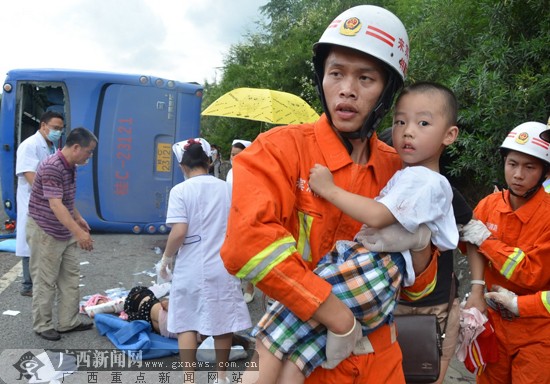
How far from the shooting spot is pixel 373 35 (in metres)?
1.59

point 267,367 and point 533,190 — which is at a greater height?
point 533,190

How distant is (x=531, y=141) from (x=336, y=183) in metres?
1.72

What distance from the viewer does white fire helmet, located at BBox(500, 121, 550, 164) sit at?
2.71 m

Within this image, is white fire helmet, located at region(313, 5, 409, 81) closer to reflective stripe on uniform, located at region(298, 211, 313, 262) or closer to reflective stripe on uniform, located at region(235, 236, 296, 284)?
reflective stripe on uniform, located at region(298, 211, 313, 262)

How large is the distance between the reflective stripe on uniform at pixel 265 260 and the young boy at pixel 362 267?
0.80 feet

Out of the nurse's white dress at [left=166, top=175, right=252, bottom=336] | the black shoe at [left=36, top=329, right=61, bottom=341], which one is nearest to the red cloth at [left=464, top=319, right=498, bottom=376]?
the nurse's white dress at [left=166, top=175, right=252, bottom=336]

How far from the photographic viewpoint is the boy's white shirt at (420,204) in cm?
153

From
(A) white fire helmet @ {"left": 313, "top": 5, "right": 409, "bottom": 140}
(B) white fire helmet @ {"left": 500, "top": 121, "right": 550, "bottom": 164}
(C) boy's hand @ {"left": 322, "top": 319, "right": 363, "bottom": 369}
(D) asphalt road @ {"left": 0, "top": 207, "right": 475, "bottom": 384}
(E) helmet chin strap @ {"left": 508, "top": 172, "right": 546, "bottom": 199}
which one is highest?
(A) white fire helmet @ {"left": 313, "top": 5, "right": 409, "bottom": 140}

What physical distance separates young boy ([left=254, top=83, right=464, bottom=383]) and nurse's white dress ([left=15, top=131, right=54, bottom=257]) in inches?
199

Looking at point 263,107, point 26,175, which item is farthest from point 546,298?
point 26,175

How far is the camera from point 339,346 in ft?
4.79

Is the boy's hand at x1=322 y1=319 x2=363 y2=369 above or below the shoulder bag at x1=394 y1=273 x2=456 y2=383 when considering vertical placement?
above

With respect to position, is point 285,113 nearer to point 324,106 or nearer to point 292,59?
point 324,106

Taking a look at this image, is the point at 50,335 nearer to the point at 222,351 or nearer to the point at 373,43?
the point at 222,351
